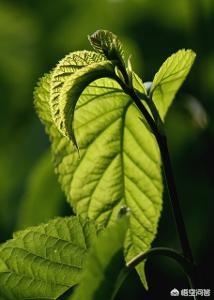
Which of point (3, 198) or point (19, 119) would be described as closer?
point (3, 198)

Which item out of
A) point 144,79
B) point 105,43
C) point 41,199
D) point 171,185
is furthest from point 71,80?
point 144,79

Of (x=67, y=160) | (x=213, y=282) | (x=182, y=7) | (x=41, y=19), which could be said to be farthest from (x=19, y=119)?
(x=67, y=160)

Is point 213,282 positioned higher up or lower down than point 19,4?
lower down

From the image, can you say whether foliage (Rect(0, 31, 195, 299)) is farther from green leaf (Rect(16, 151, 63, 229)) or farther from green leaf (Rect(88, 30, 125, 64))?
green leaf (Rect(16, 151, 63, 229))

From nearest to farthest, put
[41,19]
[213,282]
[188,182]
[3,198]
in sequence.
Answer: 1. [213,282]
2. [188,182]
3. [3,198]
4. [41,19]

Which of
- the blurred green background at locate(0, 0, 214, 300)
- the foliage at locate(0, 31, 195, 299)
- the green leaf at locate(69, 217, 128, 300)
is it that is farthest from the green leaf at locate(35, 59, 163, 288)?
the blurred green background at locate(0, 0, 214, 300)

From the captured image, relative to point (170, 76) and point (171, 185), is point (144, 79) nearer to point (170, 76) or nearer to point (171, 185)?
point (170, 76)

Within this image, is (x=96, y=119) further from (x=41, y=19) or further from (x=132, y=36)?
(x=41, y=19)
